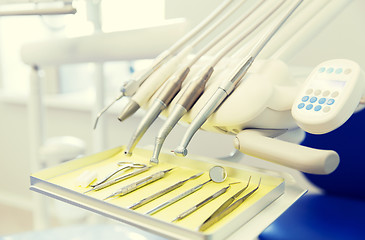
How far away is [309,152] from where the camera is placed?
1.27 ft

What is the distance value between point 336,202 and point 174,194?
670 millimetres

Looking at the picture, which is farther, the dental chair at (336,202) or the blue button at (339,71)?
the dental chair at (336,202)

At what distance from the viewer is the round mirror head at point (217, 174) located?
0.50 metres

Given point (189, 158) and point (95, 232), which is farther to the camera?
point (95, 232)

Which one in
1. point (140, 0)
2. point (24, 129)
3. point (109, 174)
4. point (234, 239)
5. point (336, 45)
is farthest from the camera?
point (24, 129)

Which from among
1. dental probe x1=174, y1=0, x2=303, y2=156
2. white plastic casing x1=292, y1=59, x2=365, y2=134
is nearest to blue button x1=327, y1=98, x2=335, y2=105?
white plastic casing x1=292, y1=59, x2=365, y2=134

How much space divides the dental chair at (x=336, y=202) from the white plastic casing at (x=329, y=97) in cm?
49

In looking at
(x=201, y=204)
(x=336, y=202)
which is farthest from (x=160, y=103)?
(x=336, y=202)

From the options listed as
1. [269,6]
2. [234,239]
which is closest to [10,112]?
[269,6]

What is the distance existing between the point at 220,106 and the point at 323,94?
11 cm

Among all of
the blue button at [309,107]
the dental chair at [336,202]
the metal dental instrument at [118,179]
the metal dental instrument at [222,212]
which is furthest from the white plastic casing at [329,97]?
the dental chair at [336,202]

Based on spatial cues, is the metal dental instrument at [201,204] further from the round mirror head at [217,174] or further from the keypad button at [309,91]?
the keypad button at [309,91]

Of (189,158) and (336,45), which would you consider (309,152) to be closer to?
(189,158)

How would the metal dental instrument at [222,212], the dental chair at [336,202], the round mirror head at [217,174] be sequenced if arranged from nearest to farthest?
the metal dental instrument at [222,212] → the round mirror head at [217,174] → the dental chair at [336,202]
